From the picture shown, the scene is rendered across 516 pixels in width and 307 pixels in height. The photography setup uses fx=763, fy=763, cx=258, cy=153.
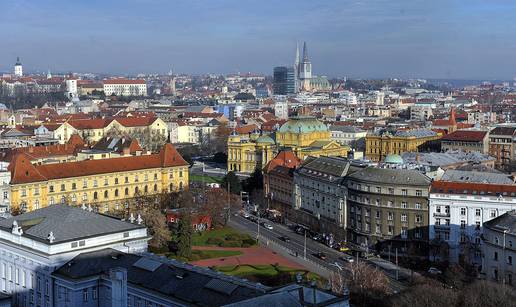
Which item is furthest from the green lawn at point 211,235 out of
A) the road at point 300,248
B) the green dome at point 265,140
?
the green dome at point 265,140

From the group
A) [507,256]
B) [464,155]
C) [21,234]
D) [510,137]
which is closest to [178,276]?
[21,234]

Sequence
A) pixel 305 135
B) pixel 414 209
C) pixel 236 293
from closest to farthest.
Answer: pixel 236 293 < pixel 414 209 < pixel 305 135

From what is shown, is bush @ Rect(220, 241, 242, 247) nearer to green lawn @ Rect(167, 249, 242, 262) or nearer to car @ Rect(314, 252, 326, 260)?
green lawn @ Rect(167, 249, 242, 262)

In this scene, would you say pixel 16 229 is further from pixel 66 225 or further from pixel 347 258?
pixel 347 258

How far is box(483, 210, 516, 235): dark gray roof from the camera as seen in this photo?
49.6 metres

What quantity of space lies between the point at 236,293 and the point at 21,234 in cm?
1611

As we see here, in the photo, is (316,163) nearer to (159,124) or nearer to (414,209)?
(414,209)

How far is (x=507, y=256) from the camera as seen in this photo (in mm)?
49375

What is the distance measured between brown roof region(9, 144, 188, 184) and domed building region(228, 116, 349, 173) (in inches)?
868

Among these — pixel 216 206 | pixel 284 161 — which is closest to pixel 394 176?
pixel 216 206

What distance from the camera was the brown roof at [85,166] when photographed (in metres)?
67.9

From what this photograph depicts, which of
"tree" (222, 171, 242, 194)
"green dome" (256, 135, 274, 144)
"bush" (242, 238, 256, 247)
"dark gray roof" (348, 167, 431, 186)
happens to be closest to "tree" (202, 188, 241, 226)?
"bush" (242, 238, 256, 247)

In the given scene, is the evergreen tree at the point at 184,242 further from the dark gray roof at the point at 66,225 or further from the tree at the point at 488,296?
the tree at the point at 488,296

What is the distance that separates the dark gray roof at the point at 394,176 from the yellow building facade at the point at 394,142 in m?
47.8
